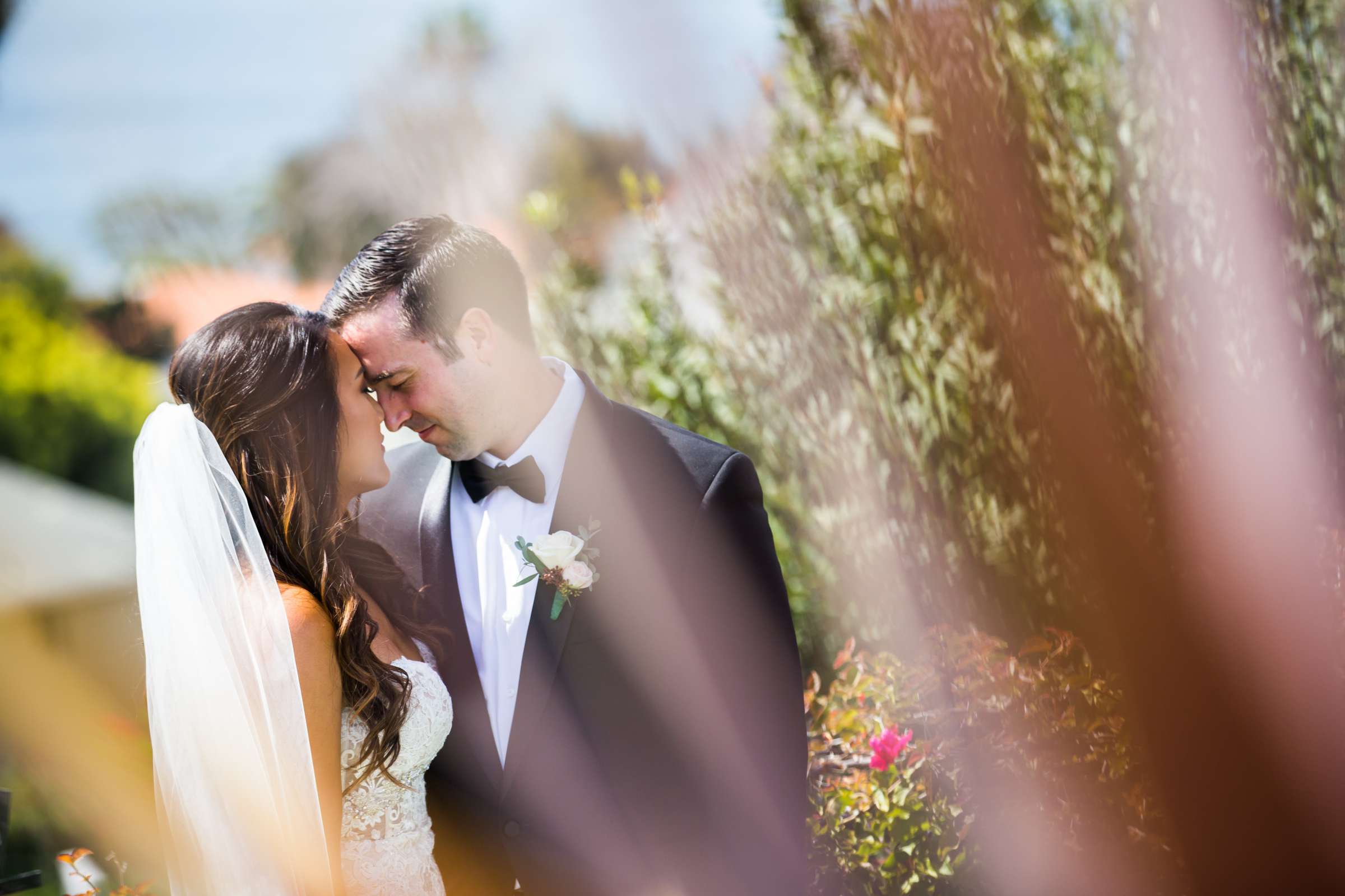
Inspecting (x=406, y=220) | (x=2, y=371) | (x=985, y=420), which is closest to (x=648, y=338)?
(x=985, y=420)

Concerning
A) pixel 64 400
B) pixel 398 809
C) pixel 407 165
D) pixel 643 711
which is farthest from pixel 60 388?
pixel 643 711

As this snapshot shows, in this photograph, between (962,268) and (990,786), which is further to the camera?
(962,268)

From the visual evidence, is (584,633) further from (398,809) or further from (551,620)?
(398,809)

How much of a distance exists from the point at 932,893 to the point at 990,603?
115cm

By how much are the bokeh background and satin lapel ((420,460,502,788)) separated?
737 mm

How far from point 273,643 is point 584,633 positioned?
2.32 feet

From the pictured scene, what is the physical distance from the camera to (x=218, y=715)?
2.04 metres

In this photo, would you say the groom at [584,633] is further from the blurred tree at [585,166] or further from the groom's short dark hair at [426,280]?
the blurred tree at [585,166]

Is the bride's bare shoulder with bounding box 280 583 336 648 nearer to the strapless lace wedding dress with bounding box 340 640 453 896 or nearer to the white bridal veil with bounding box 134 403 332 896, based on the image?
the white bridal veil with bounding box 134 403 332 896

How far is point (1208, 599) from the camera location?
9.96 ft

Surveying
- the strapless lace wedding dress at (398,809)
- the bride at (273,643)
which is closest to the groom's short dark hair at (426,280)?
the bride at (273,643)

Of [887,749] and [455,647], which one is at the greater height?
[455,647]

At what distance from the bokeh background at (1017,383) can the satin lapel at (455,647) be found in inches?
29.0

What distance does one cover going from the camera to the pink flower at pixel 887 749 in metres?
2.82
